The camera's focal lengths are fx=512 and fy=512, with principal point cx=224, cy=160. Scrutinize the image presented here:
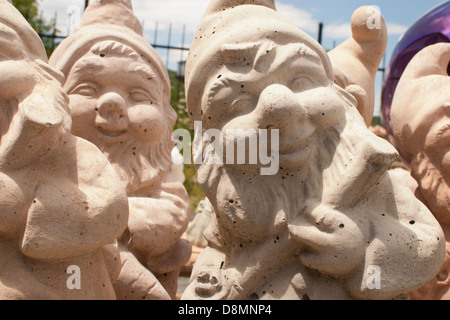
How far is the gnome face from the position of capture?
3.04m

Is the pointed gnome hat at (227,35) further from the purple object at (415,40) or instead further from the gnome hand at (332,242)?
the purple object at (415,40)

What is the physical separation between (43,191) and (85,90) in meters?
1.26

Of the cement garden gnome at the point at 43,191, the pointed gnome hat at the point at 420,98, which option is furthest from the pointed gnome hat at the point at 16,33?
the pointed gnome hat at the point at 420,98

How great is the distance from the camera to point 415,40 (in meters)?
3.81

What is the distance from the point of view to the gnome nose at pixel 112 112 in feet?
9.89

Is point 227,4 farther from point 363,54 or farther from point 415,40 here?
point 415,40

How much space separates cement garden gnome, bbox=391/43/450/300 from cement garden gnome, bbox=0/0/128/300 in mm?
1790

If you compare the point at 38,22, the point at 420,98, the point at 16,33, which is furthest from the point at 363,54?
the point at 38,22

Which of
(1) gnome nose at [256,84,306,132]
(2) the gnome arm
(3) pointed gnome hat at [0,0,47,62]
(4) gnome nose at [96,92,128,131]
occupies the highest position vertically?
(3) pointed gnome hat at [0,0,47,62]

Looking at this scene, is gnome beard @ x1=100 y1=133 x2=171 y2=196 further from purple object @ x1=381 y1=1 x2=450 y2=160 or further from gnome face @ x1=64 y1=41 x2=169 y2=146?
purple object @ x1=381 y1=1 x2=450 y2=160

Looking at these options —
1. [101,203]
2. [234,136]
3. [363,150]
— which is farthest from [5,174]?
[363,150]

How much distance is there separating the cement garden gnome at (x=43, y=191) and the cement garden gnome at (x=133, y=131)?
88cm

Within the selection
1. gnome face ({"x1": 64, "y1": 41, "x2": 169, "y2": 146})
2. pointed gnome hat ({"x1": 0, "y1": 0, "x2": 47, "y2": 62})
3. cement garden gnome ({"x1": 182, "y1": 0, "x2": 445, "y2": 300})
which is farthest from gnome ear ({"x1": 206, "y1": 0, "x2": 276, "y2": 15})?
gnome face ({"x1": 64, "y1": 41, "x2": 169, "y2": 146})
